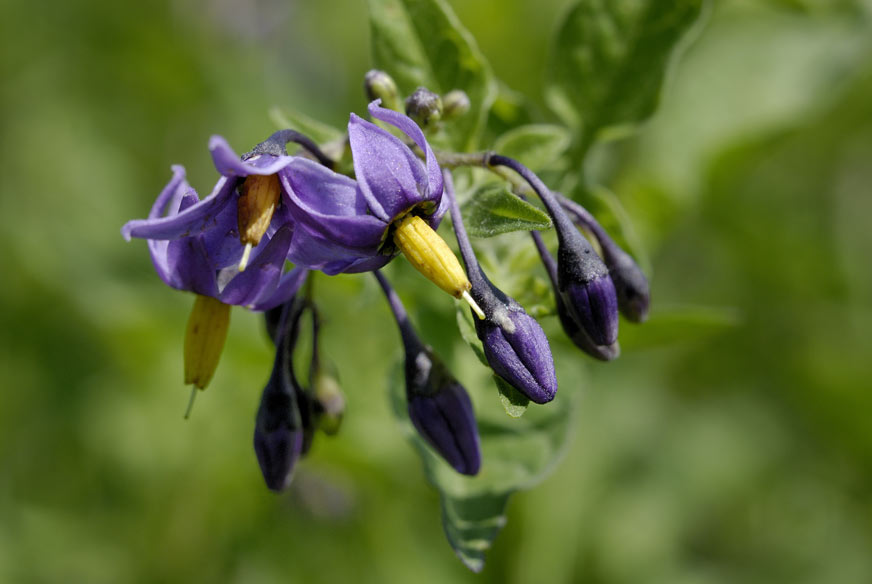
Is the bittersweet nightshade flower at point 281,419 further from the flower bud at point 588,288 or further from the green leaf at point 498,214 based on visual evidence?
the flower bud at point 588,288

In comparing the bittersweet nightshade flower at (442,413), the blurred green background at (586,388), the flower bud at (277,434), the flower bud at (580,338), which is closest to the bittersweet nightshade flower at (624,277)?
the flower bud at (580,338)

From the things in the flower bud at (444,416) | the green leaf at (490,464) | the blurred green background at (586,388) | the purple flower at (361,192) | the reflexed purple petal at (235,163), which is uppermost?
the reflexed purple petal at (235,163)

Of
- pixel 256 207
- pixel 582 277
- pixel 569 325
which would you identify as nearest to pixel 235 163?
pixel 256 207

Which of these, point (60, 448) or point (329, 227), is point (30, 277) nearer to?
point (60, 448)

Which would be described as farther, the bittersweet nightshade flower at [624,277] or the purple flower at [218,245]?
the bittersweet nightshade flower at [624,277]

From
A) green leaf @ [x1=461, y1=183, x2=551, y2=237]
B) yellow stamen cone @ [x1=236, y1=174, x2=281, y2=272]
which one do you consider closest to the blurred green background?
green leaf @ [x1=461, y1=183, x2=551, y2=237]

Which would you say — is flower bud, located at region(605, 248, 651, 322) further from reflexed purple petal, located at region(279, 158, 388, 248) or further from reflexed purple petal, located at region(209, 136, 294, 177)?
reflexed purple petal, located at region(209, 136, 294, 177)
